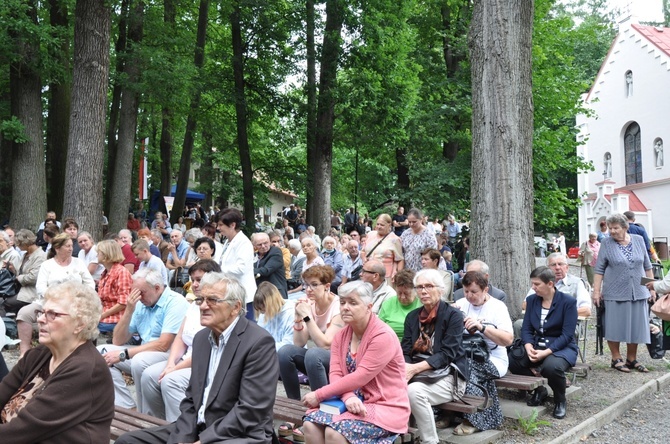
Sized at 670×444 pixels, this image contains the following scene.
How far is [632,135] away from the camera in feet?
150

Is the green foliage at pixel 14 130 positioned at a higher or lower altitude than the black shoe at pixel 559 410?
higher

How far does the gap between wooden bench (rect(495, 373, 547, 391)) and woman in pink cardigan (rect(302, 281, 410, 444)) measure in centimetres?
175

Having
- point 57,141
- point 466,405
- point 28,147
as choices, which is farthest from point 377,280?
point 57,141

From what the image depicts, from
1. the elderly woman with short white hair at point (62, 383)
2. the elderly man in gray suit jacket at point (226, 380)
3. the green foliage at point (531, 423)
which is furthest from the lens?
the green foliage at point (531, 423)

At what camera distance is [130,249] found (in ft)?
33.3

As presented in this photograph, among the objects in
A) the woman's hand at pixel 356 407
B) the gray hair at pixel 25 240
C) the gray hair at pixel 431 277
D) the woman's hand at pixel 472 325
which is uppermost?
the gray hair at pixel 25 240

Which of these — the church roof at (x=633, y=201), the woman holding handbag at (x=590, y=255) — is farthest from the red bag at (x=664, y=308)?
the church roof at (x=633, y=201)

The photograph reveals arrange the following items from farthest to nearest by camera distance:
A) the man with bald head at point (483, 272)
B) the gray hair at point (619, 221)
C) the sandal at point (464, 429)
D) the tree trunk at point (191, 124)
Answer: the tree trunk at point (191, 124)
the gray hair at point (619, 221)
the man with bald head at point (483, 272)
the sandal at point (464, 429)

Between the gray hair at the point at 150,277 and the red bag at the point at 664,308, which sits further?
the gray hair at the point at 150,277

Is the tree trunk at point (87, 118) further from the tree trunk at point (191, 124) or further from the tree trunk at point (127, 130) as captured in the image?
the tree trunk at point (191, 124)

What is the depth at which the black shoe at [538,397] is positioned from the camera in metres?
6.70

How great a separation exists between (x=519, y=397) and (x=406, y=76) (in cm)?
1700

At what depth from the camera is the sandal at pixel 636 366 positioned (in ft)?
28.7

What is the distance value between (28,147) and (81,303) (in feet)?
43.7
